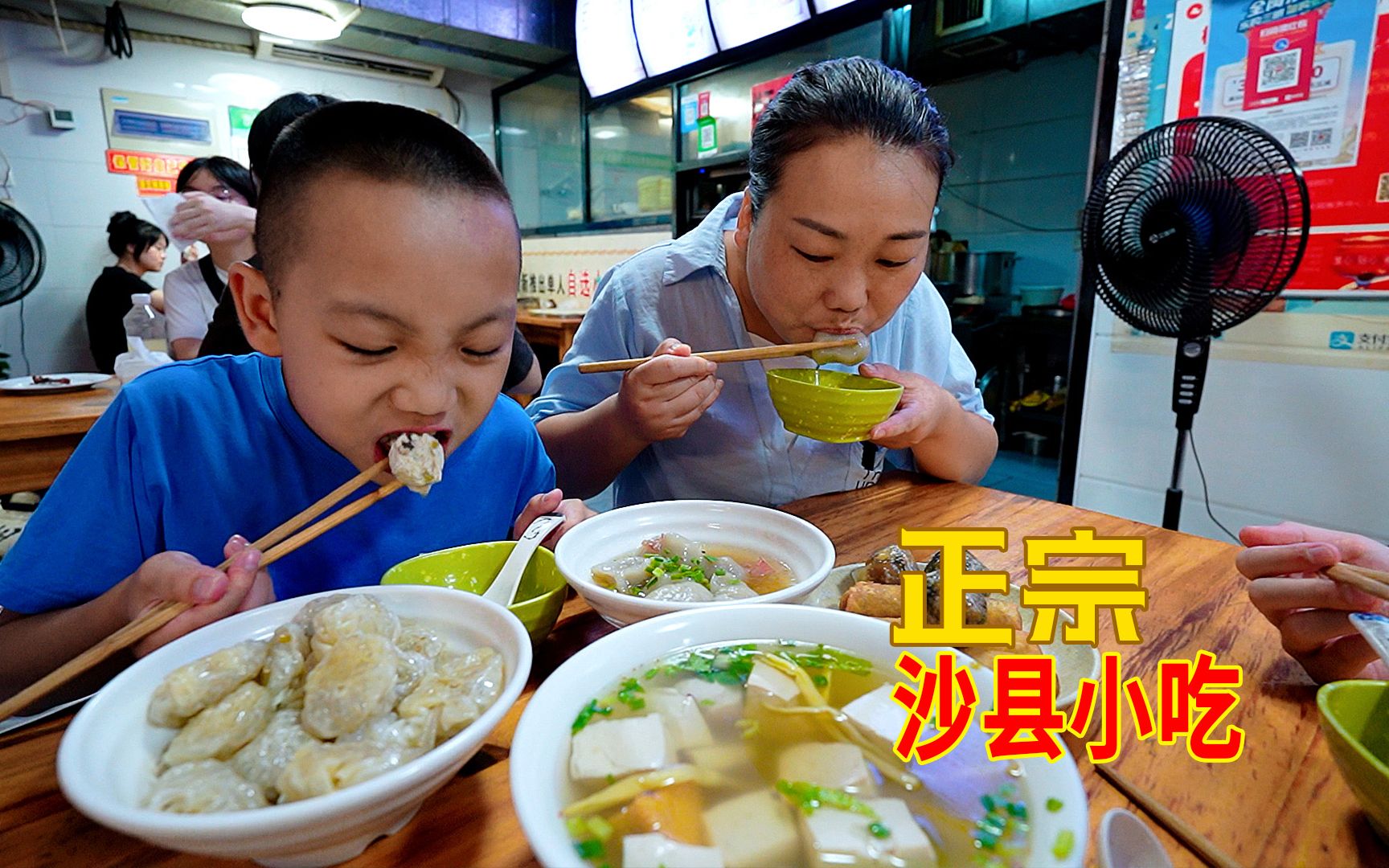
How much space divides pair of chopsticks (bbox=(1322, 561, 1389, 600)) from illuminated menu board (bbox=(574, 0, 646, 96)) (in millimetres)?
6353

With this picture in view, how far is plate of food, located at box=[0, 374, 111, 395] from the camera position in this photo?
3.58 m

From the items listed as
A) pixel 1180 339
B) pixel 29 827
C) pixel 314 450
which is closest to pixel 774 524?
pixel 314 450

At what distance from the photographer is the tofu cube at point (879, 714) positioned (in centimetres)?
78

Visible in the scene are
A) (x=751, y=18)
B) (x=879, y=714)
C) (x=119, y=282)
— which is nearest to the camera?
(x=879, y=714)

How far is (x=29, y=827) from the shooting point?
73cm

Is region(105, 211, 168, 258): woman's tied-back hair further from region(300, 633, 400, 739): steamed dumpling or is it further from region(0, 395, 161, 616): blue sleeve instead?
region(300, 633, 400, 739): steamed dumpling

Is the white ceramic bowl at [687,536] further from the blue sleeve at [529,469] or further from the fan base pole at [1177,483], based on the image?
the fan base pole at [1177,483]

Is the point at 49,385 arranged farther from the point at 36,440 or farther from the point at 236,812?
the point at 236,812

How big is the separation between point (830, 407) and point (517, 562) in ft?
2.35

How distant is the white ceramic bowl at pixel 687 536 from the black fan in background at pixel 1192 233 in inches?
80.2

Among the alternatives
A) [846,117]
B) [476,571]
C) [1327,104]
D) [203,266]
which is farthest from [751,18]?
[476,571]

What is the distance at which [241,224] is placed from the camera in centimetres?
298

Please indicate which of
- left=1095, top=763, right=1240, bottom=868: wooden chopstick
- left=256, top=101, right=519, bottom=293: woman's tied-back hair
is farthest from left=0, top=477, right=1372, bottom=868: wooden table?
left=256, top=101, right=519, bottom=293: woman's tied-back hair

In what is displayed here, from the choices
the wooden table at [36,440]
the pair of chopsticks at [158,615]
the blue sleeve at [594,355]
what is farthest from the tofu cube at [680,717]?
the wooden table at [36,440]
